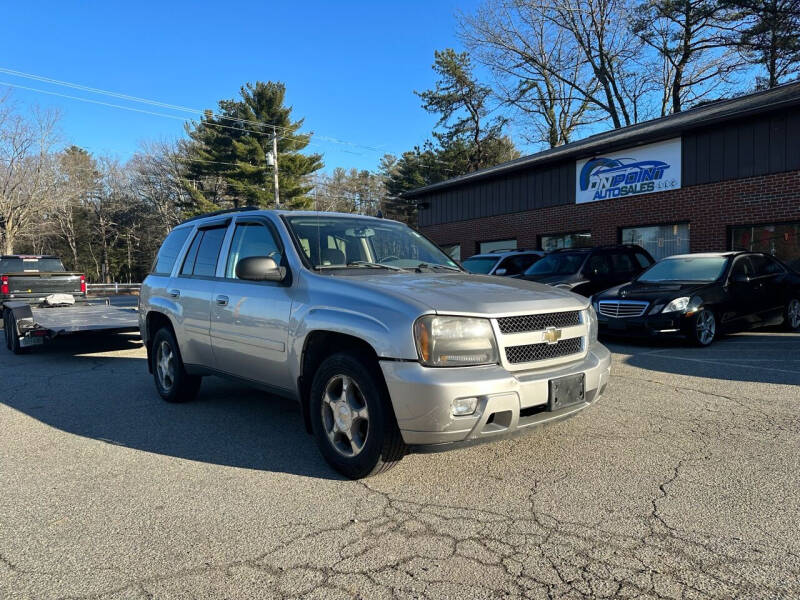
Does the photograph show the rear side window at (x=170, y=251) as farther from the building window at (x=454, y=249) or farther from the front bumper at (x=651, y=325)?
the building window at (x=454, y=249)

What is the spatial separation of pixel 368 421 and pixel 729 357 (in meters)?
6.54

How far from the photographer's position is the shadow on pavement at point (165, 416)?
13.8ft

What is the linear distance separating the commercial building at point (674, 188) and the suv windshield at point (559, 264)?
4.62 m

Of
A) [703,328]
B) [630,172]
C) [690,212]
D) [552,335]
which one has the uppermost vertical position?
[630,172]

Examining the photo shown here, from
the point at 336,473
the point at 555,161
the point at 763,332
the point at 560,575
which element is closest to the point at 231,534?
the point at 336,473

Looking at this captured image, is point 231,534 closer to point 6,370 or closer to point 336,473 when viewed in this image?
point 336,473

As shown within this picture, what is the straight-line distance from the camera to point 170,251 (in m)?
6.15

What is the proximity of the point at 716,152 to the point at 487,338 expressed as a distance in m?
13.6

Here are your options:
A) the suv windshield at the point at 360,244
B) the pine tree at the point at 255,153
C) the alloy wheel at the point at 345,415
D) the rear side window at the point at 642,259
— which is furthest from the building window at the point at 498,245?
the pine tree at the point at 255,153

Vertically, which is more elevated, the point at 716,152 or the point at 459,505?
the point at 716,152

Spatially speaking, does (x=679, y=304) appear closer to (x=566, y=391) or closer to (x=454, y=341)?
(x=566, y=391)

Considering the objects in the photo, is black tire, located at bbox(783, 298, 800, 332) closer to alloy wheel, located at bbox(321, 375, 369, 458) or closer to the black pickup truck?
alloy wheel, located at bbox(321, 375, 369, 458)

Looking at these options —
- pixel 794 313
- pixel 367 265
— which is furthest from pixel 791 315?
pixel 367 265

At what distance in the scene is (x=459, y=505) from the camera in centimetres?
324
